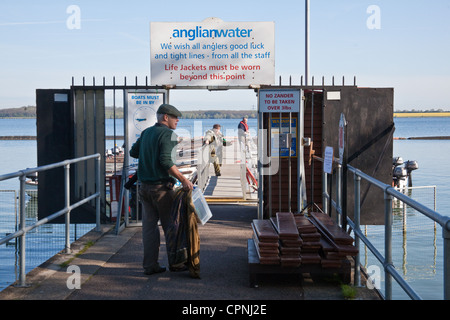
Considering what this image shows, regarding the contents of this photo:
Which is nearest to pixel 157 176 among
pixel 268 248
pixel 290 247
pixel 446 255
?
pixel 268 248

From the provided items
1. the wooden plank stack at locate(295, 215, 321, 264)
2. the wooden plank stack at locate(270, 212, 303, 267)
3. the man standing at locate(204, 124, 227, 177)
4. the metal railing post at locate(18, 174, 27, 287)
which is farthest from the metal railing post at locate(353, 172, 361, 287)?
the man standing at locate(204, 124, 227, 177)

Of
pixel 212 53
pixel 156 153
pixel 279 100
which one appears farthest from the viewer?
pixel 212 53

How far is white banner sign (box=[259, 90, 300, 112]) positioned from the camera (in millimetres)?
9875

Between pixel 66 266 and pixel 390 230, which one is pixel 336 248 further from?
pixel 66 266

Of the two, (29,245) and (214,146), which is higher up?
(214,146)

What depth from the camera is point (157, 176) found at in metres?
6.66

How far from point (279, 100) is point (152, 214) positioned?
3.92 metres

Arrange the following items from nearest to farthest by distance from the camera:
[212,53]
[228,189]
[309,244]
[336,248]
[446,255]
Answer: [446,255]
[336,248]
[309,244]
[212,53]
[228,189]

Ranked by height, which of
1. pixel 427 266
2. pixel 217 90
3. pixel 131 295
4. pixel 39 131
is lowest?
pixel 427 266

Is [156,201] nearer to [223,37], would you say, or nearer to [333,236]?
[333,236]

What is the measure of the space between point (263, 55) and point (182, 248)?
459 centimetres

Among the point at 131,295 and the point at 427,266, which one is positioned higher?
the point at 131,295
